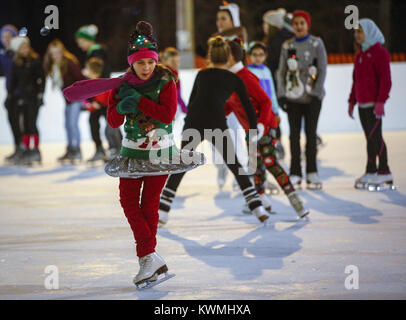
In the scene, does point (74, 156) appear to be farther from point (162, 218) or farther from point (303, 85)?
point (162, 218)

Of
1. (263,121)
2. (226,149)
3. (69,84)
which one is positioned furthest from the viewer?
(69,84)

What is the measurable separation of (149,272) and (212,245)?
0.99 meters

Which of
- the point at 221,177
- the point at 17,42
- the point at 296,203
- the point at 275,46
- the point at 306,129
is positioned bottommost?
the point at 221,177

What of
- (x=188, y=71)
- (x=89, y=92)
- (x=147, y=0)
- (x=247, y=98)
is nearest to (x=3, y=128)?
(x=188, y=71)

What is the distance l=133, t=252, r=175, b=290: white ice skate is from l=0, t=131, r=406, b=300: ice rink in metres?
0.06

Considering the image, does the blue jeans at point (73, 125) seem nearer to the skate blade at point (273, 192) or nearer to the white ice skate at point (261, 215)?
the skate blade at point (273, 192)

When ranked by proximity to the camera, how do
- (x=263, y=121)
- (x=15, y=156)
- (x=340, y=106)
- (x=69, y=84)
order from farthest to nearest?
1. (x=340, y=106)
2. (x=15, y=156)
3. (x=69, y=84)
4. (x=263, y=121)

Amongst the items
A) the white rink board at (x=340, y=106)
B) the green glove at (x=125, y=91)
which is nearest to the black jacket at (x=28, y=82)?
the white rink board at (x=340, y=106)

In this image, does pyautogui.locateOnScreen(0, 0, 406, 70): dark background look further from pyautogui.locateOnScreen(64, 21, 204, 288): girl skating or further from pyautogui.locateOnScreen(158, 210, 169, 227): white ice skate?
pyautogui.locateOnScreen(64, 21, 204, 288): girl skating

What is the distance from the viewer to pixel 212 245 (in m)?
4.61

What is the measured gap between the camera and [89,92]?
146 inches

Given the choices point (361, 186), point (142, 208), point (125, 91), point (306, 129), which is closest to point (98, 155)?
point (306, 129)

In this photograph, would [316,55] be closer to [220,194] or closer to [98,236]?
[220,194]

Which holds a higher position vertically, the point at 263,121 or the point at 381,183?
the point at 263,121
